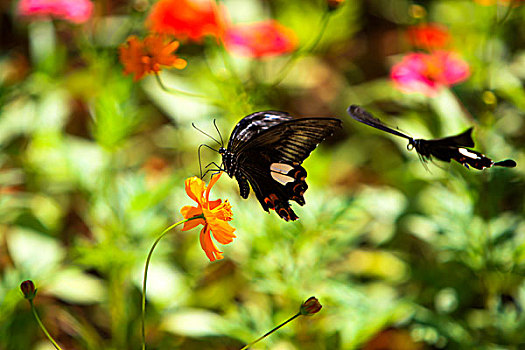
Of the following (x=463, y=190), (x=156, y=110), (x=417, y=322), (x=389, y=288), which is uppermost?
(x=463, y=190)

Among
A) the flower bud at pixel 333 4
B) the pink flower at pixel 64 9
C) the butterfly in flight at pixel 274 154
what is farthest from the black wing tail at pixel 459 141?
the pink flower at pixel 64 9

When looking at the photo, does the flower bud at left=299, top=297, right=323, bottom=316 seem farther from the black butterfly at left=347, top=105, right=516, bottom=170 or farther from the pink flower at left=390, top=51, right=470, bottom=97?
the pink flower at left=390, top=51, right=470, bottom=97

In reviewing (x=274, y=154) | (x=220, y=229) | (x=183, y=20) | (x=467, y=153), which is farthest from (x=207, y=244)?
(x=183, y=20)

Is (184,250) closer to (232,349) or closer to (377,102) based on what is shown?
(232,349)

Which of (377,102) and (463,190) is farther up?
(463,190)

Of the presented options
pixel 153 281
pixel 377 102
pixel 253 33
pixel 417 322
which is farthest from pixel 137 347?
pixel 377 102
